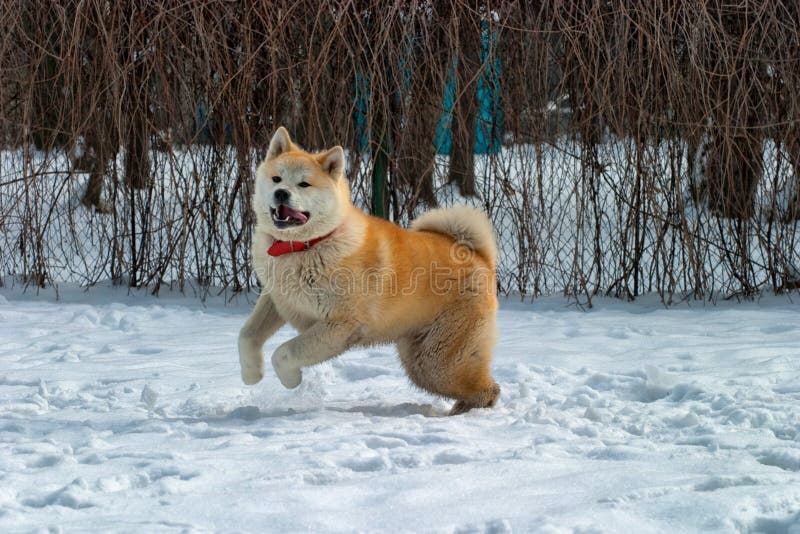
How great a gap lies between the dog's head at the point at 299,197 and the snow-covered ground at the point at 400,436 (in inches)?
26.3

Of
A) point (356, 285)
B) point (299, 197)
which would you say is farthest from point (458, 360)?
point (299, 197)

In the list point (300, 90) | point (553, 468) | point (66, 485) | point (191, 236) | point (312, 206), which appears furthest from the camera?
point (191, 236)

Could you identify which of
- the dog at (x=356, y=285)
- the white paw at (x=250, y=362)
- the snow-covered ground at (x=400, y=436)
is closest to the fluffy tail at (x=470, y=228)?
the dog at (x=356, y=285)

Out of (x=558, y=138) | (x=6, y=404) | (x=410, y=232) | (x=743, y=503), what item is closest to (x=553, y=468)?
(x=743, y=503)

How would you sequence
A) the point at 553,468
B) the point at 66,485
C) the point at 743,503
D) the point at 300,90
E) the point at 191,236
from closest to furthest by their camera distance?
the point at 743,503 → the point at 66,485 → the point at 553,468 → the point at 300,90 → the point at 191,236

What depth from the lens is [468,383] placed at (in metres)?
3.51

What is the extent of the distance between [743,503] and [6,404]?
2574mm

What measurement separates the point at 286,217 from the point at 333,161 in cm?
32

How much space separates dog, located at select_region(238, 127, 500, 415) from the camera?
3309 mm

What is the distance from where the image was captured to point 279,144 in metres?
3.50

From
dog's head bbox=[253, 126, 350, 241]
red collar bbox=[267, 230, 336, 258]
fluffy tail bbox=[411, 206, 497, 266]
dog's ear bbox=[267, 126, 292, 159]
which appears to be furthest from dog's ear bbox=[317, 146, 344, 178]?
fluffy tail bbox=[411, 206, 497, 266]

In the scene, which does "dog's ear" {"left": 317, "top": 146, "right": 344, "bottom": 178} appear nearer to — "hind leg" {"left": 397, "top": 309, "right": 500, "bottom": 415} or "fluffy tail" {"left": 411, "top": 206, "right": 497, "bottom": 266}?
"fluffy tail" {"left": 411, "top": 206, "right": 497, "bottom": 266}

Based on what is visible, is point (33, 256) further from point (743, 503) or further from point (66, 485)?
point (743, 503)

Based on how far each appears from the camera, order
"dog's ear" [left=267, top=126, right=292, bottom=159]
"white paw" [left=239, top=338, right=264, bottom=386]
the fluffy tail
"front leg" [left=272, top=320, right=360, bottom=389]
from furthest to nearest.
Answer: the fluffy tail
"dog's ear" [left=267, top=126, right=292, bottom=159]
"white paw" [left=239, top=338, right=264, bottom=386]
"front leg" [left=272, top=320, right=360, bottom=389]
